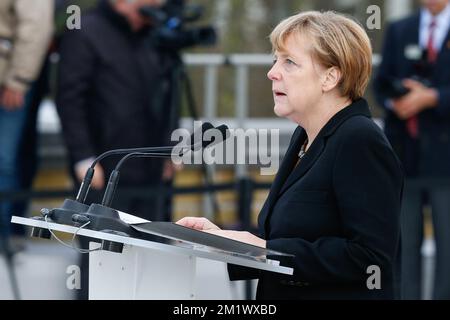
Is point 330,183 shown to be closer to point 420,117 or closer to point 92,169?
point 92,169

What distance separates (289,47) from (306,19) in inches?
3.6

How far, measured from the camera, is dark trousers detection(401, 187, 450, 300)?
19.6 ft

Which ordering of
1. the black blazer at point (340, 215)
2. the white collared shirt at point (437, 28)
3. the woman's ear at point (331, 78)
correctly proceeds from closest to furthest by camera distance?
the black blazer at point (340, 215) < the woman's ear at point (331, 78) < the white collared shirt at point (437, 28)

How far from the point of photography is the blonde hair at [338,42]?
9.70 feet

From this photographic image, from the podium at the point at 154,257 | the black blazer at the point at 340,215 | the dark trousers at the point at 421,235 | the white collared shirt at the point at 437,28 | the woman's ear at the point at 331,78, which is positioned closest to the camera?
the podium at the point at 154,257

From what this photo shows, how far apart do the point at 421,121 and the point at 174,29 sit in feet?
4.85

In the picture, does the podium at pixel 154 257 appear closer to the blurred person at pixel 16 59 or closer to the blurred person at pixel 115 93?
the blurred person at pixel 115 93

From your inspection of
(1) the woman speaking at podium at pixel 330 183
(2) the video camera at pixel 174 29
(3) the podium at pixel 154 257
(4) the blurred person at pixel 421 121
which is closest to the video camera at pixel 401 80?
(4) the blurred person at pixel 421 121

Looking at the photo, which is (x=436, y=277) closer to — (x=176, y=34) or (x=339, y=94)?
(x=176, y=34)

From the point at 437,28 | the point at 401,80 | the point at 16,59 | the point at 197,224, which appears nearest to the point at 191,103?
the point at 16,59

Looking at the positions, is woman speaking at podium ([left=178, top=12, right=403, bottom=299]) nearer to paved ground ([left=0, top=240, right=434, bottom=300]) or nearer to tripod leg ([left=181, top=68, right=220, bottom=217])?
paved ground ([left=0, top=240, right=434, bottom=300])

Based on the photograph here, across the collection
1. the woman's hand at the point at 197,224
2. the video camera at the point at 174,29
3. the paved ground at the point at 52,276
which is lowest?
the paved ground at the point at 52,276

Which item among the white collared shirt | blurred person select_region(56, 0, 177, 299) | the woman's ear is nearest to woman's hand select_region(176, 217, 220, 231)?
the woman's ear
